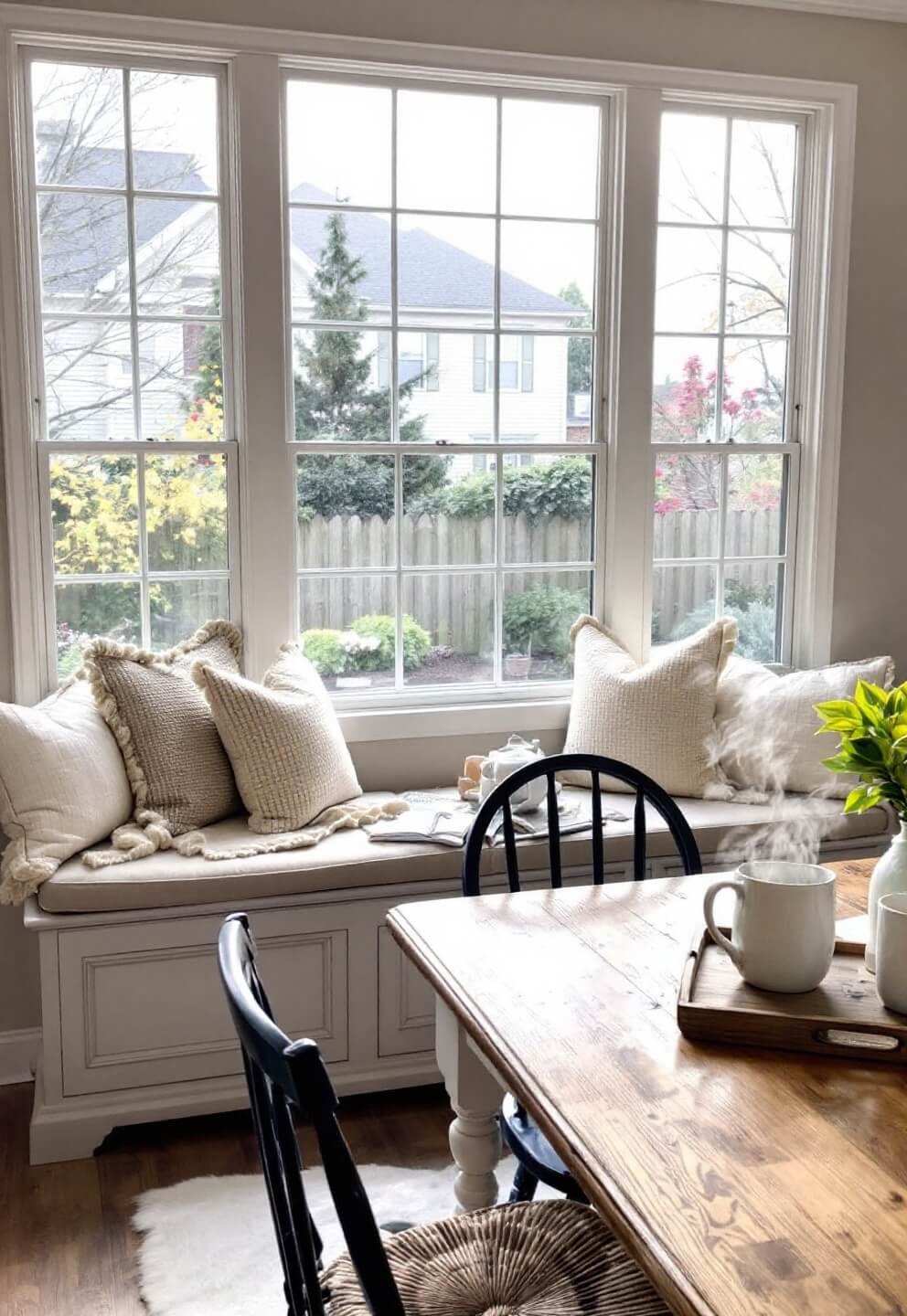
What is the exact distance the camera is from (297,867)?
9.85 ft

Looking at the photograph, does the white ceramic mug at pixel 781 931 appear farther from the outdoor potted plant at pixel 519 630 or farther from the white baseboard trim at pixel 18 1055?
the white baseboard trim at pixel 18 1055

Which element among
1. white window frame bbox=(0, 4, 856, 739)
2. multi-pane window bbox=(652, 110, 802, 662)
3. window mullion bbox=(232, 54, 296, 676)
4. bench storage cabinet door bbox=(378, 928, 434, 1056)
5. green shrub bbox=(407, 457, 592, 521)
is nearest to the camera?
bench storage cabinet door bbox=(378, 928, 434, 1056)

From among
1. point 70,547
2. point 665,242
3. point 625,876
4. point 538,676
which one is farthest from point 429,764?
point 665,242

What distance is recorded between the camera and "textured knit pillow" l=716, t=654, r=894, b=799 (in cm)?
366

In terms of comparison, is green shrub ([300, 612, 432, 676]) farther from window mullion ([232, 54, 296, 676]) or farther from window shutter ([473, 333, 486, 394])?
window shutter ([473, 333, 486, 394])

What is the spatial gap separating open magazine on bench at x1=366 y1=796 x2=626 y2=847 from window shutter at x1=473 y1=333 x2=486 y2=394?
1.25 meters

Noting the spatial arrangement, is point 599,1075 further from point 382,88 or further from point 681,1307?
point 382,88

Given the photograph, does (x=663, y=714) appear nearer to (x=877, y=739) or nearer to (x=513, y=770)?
(x=513, y=770)

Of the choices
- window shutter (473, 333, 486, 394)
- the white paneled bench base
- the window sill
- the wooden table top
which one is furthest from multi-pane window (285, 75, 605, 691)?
the wooden table top

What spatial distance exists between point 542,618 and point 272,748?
1047mm

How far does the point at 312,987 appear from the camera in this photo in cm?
306

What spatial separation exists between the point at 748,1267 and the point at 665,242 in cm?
A: 329

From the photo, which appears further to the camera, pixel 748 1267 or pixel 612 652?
pixel 612 652

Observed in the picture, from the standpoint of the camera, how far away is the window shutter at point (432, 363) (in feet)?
12.0
